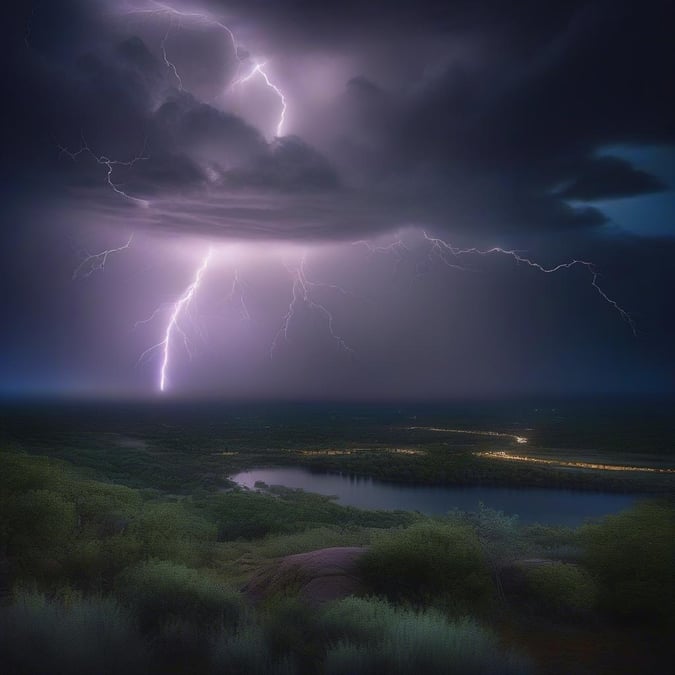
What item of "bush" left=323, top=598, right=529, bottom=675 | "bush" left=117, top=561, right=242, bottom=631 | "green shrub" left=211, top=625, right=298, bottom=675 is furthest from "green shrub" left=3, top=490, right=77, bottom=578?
"bush" left=323, top=598, right=529, bottom=675

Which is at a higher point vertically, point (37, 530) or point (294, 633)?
point (294, 633)

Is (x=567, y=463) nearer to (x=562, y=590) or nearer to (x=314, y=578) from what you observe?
(x=562, y=590)

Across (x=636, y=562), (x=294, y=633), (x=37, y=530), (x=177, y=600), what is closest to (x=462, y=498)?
(x=636, y=562)

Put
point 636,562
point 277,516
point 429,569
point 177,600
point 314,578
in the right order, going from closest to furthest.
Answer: point 177,600
point 314,578
point 429,569
point 636,562
point 277,516

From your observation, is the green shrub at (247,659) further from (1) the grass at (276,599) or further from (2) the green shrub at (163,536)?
(2) the green shrub at (163,536)

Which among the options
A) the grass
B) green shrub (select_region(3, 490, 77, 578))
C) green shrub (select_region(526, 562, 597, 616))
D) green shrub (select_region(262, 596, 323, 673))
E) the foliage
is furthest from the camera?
the foliage

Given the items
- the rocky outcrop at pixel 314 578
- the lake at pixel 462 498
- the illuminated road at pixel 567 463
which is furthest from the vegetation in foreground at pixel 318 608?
the illuminated road at pixel 567 463

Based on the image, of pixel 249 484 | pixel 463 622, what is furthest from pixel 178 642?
pixel 249 484

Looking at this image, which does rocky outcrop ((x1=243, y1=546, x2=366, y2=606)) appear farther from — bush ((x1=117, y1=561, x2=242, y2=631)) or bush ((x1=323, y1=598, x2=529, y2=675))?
bush ((x1=323, y1=598, x2=529, y2=675))
